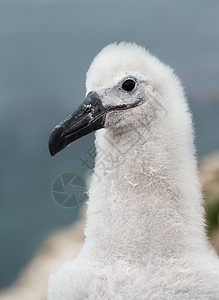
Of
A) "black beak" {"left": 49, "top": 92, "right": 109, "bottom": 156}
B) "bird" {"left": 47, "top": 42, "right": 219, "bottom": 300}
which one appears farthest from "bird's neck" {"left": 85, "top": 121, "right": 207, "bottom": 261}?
"black beak" {"left": 49, "top": 92, "right": 109, "bottom": 156}

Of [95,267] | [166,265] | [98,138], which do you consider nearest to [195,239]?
[166,265]

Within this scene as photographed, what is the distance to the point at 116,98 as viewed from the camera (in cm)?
282

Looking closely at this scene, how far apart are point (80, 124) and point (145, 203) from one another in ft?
1.31

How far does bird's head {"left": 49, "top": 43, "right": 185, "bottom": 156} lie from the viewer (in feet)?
9.17

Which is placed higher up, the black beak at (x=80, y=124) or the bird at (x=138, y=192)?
the black beak at (x=80, y=124)

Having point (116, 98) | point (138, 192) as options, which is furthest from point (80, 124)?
point (138, 192)

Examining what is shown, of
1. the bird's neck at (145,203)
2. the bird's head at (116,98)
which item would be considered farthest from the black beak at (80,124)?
the bird's neck at (145,203)

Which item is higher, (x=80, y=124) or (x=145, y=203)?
(x=80, y=124)

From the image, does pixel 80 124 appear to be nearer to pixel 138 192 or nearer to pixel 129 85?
pixel 129 85

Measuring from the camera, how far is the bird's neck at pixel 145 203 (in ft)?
8.84

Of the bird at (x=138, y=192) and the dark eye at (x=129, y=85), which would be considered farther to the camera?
the dark eye at (x=129, y=85)

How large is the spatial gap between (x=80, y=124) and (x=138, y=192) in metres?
0.35

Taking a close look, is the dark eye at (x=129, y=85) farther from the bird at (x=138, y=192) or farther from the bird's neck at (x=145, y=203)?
the bird's neck at (x=145, y=203)

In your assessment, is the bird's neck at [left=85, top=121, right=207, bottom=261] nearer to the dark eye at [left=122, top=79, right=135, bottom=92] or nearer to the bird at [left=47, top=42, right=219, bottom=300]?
the bird at [left=47, top=42, right=219, bottom=300]
